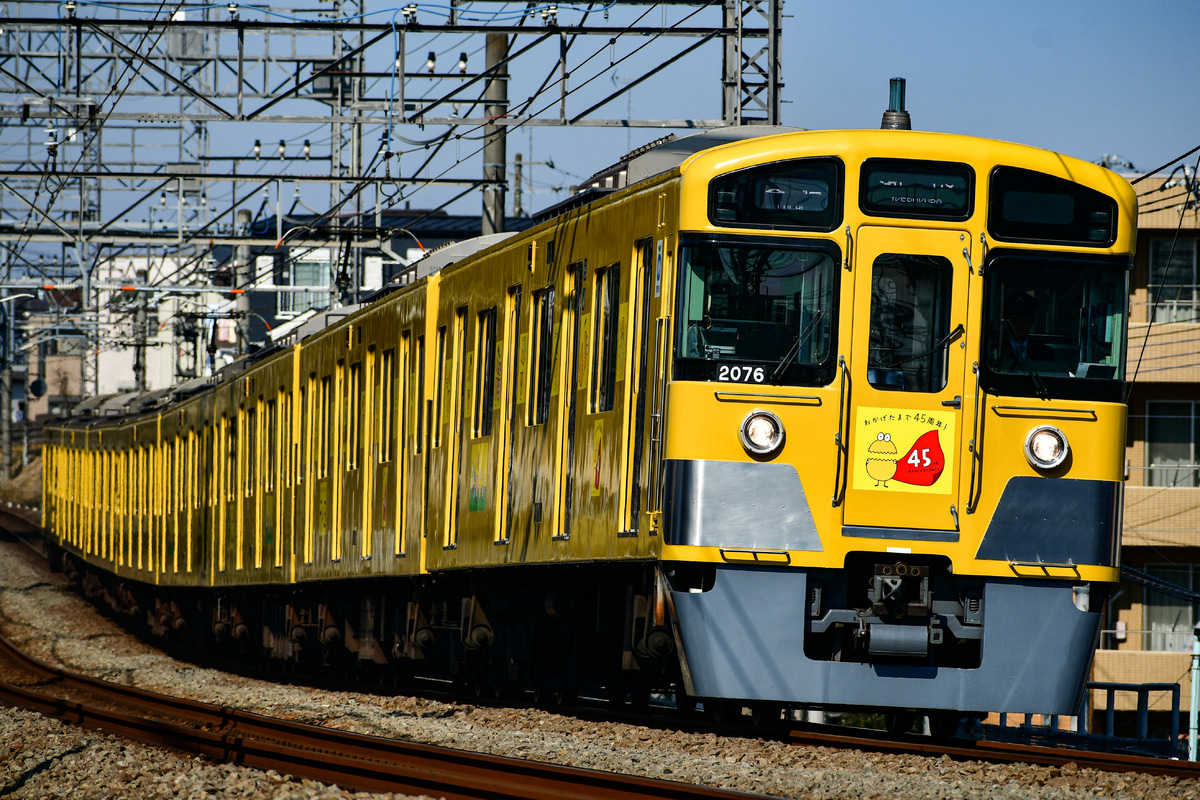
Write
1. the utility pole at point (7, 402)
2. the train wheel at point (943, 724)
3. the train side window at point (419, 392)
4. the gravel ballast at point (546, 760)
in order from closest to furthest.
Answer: the gravel ballast at point (546, 760), the train wheel at point (943, 724), the train side window at point (419, 392), the utility pole at point (7, 402)

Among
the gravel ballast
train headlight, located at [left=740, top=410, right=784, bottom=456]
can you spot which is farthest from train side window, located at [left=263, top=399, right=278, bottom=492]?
train headlight, located at [left=740, top=410, right=784, bottom=456]

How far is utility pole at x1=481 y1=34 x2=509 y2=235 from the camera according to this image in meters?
19.8

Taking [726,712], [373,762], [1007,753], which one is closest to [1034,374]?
[1007,753]

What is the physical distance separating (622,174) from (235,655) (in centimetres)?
1452

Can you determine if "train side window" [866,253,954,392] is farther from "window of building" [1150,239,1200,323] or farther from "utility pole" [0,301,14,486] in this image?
"utility pole" [0,301,14,486]

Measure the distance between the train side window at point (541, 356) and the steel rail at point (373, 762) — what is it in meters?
2.31

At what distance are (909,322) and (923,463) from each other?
72 centimetres

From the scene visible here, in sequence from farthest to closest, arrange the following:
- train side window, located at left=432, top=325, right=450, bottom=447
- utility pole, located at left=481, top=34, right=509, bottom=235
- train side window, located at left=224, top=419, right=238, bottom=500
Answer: train side window, located at left=224, top=419, right=238, bottom=500
utility pole, located at left=481, top=34, right=509, bottom=235
train side window, located at left=432, top=325, right=450, bottom=447

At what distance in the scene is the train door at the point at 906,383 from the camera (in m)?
8.25

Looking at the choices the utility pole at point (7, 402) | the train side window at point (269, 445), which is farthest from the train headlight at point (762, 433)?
the utility pole at point (7, 402)

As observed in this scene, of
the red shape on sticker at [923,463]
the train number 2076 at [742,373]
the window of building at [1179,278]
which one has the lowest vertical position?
the red shape on sticker at [923,463]

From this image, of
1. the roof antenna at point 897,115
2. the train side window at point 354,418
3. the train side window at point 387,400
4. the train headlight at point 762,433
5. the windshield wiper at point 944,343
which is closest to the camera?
the train headlight at point 762,433

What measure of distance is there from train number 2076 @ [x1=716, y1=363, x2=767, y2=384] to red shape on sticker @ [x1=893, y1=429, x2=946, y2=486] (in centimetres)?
82

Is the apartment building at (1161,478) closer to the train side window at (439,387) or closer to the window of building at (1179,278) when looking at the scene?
the window of building at (1179,278)
